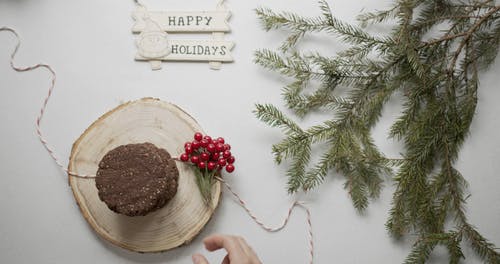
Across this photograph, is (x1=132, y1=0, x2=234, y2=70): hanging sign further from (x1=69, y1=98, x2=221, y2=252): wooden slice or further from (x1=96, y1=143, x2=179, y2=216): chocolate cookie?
(x1=96, y1=143, x2=179, y2=216): chocolate cookie

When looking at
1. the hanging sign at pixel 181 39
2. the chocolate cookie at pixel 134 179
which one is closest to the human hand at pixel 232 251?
the chocolate cookie at pixel 134 179

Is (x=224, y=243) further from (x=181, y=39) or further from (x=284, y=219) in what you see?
(x=181, y=39)

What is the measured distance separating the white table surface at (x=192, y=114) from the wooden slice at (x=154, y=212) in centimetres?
7

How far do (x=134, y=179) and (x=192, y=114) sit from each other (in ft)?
0.97

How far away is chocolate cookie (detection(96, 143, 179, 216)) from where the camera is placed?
116 cm

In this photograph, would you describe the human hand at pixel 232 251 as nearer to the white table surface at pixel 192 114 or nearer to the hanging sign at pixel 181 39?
the white table surface at pixel 192 114

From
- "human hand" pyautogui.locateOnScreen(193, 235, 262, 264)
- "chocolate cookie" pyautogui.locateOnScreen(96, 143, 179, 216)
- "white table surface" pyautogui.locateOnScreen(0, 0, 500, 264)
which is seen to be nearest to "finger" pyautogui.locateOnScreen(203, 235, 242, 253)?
"human hand" pyautogui.locateOnScreen(193, 235, 262, 264)

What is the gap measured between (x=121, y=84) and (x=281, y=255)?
75cm

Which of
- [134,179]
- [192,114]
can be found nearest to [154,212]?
[134,179]

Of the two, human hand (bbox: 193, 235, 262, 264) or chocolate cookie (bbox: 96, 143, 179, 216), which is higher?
human hand (bbox: 193, 235, 262, 264)

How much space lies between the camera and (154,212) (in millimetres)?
1288

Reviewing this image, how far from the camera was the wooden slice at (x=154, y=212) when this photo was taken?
127cm

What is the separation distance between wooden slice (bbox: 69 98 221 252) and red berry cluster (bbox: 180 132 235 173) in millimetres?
48

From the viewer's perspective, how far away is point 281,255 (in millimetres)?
1314
